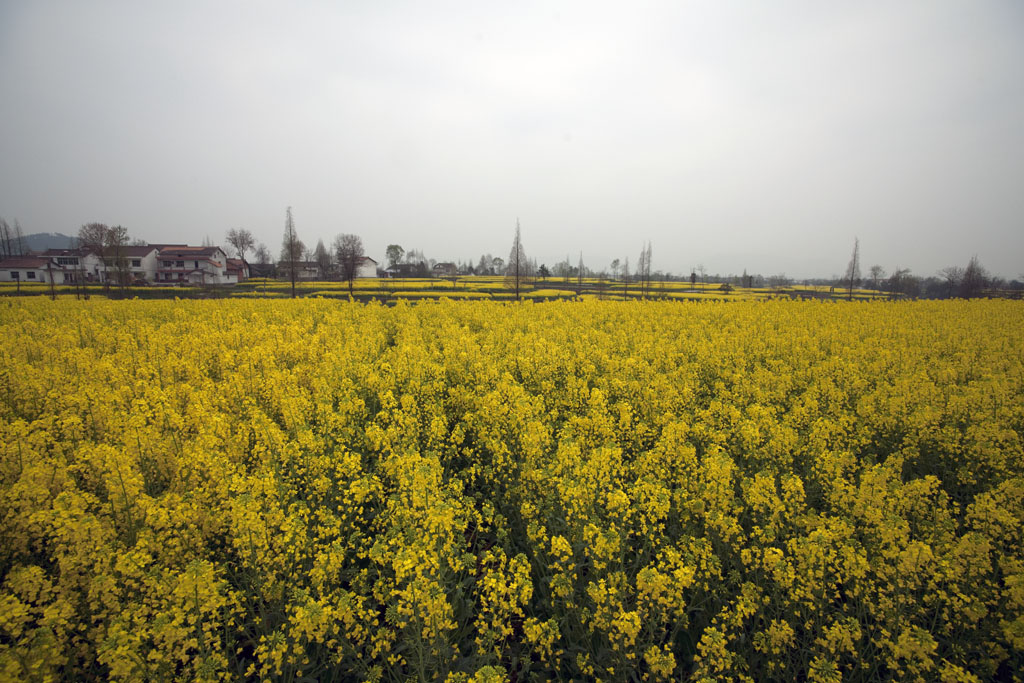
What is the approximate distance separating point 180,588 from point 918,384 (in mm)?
12922

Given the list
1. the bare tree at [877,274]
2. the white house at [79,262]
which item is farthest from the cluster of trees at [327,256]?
the bare tree at [877,274]

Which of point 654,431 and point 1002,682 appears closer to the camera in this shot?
point 1002,682

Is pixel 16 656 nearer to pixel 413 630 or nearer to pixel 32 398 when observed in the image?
pixel 413 630

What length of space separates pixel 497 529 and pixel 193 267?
98.4 meters

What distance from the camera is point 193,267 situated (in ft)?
257

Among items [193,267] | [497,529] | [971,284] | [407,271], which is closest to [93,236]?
[193,267]

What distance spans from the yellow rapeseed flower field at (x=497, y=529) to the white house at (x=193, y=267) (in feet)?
264

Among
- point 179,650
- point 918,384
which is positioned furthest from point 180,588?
point 918,384

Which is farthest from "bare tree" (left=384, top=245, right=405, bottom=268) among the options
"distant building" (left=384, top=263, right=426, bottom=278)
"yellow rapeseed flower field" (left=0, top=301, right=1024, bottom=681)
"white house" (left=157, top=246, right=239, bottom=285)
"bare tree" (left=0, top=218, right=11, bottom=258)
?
"yellow rapeseed flower field" (left=0, top=301, right=1024, bottom=681)

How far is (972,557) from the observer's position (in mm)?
3383

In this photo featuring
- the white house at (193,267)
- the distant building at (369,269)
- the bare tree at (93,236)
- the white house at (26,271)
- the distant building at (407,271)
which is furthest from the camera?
the distant building at (407,271)

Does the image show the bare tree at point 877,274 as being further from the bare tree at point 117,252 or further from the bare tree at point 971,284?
the bare tree at point 117,252

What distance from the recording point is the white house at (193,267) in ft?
243

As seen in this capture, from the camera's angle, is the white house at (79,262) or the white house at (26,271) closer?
the white house at (26,271)
